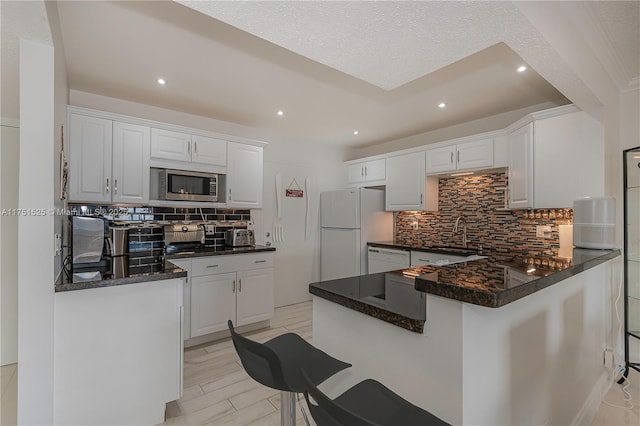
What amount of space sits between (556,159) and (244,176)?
10.4 ft

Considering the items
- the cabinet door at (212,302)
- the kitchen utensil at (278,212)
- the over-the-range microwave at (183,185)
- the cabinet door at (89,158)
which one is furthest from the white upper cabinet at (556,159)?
the cabinet door at (89,158)

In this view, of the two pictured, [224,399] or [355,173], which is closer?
[224,399]

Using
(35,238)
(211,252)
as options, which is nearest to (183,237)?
(211,252)

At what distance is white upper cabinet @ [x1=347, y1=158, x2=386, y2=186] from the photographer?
4.52 meters

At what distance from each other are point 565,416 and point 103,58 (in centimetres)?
386

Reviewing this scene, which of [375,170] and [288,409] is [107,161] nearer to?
[288,409]

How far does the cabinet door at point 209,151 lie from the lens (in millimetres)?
3359

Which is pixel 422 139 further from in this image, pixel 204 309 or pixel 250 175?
pixel 204 309

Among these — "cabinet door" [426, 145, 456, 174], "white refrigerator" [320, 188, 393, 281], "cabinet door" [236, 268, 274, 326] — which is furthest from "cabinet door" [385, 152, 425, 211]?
"cabinet door" [236, 268, 274, 326]

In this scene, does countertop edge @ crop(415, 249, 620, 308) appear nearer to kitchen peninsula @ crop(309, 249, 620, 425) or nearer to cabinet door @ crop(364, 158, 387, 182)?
kitchen peninsula @ crop(309, 249, 620, 425)

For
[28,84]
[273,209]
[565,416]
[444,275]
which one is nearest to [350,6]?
[444,275]

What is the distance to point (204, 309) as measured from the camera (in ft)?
10.0

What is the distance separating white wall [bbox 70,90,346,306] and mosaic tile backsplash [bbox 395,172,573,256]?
1.38m

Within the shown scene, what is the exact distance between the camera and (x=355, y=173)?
16.2 feet
